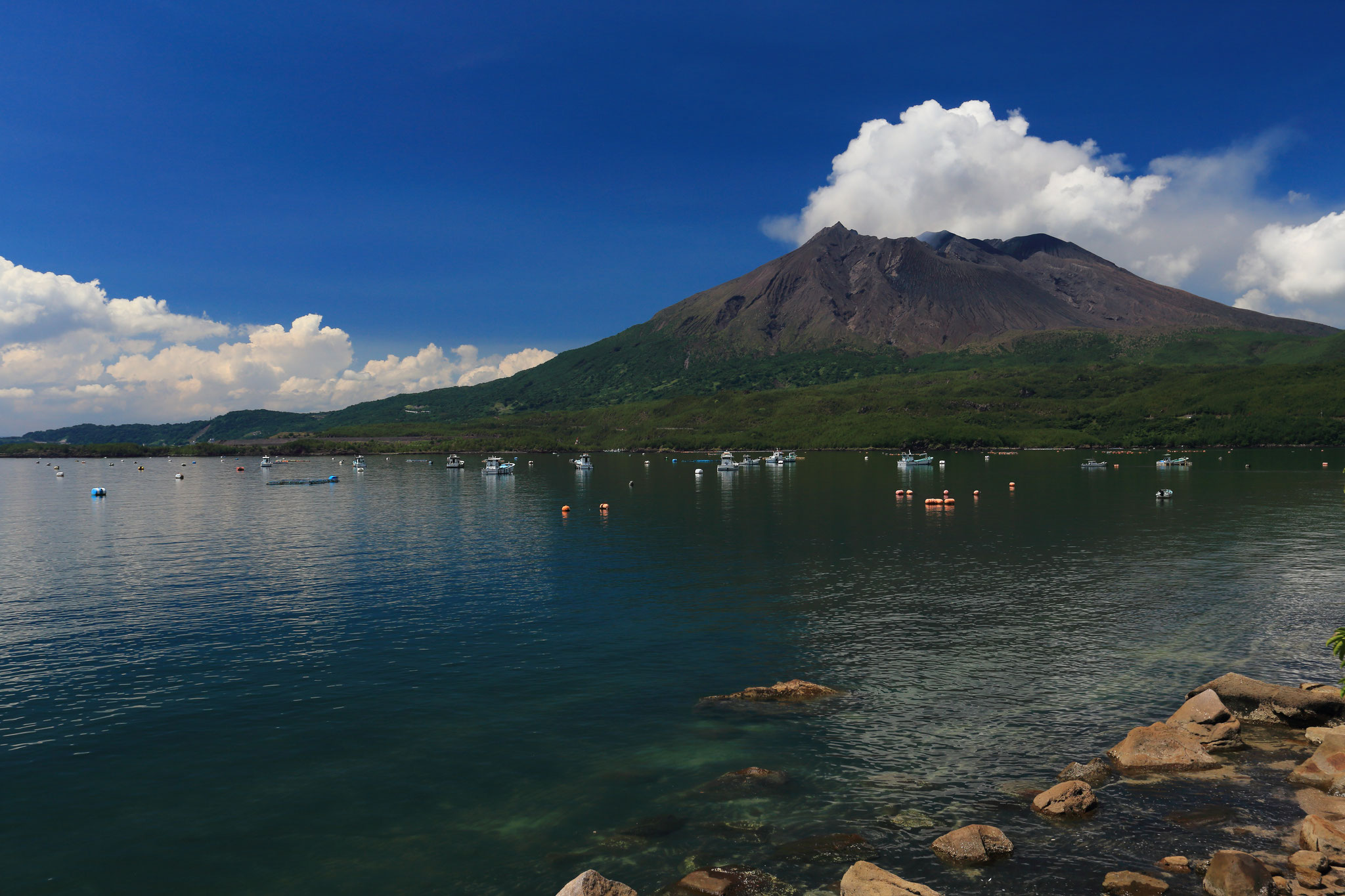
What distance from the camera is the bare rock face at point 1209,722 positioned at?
85.9ft

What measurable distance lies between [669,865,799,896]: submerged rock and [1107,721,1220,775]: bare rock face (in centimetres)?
1401

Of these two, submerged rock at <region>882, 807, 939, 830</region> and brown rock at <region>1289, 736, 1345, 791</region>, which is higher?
brown rock at <region>1289, 736, 1345, 791</region>

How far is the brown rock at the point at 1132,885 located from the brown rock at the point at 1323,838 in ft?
14.5

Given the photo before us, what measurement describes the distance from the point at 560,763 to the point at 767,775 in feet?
24.3

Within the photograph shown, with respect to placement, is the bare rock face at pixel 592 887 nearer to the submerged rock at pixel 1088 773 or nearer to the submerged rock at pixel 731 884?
the submerged rock at pixel 731 884

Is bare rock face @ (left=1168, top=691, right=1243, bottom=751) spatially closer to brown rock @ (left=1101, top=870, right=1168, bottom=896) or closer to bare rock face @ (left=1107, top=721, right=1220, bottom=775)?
bare rock face @ (left=1107, top=721, right=1220, bottom=775)

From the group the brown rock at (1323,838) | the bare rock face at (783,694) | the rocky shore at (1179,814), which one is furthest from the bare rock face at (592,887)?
the brown rock at (1323,838)

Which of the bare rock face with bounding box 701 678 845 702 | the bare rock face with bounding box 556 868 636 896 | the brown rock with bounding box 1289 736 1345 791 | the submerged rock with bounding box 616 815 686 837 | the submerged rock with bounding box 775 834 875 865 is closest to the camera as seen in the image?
the bare rock face with bounding box 556 868 636 896

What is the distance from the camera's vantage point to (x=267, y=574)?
2381 inches

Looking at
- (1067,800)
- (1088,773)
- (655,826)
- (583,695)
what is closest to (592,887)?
(655,826)

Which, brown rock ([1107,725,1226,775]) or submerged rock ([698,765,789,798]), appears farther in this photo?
brown rock ([1107,725,1226,775])

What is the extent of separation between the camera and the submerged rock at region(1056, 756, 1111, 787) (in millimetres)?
23767

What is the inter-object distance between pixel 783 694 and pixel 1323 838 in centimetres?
1773

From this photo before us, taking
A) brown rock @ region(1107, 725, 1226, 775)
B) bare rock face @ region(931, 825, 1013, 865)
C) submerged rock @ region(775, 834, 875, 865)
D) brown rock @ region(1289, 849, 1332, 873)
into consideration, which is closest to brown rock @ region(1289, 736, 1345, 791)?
brown rock @ region(1107, 725, 1226, 775)
